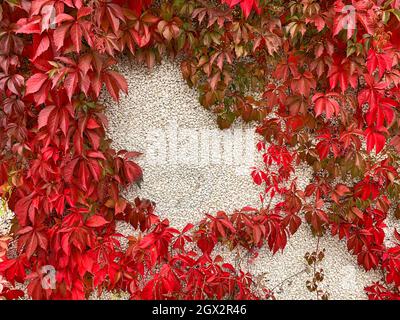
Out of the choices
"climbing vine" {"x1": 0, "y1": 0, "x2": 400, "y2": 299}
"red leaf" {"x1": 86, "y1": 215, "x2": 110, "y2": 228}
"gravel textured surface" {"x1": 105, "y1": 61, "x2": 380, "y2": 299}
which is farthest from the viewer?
"gravel textured surface" {"x1": 105, "y1": 61, "x2": 380, "y2": 299}

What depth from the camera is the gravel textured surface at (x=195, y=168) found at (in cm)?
215

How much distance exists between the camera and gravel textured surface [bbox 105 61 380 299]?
7.06ft

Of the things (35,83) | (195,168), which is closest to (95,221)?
(195,168)

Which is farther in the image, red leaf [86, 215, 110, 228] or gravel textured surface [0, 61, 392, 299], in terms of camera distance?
gravel textured surface [0, 61, 392, 299]

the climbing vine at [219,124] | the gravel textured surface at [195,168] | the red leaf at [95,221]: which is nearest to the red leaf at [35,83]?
the climbing vine at [219,124]

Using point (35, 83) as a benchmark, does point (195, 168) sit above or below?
below

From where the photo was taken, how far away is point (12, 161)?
1.99 m

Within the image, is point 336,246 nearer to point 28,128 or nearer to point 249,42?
point 249,42

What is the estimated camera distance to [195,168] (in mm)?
2215

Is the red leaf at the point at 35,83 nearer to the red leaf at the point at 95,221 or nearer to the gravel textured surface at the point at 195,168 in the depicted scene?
the gravel textured surface at the point at 195,168

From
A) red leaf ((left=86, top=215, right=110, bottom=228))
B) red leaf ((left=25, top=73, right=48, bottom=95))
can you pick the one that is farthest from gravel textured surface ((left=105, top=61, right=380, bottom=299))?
red leaf ((left=25, top=73, right=48, bottom=95))

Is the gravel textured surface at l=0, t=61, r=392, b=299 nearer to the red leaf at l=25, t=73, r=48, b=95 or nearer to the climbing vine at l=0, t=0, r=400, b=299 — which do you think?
the climbing vine at l=0, t=0, r=400, b=299

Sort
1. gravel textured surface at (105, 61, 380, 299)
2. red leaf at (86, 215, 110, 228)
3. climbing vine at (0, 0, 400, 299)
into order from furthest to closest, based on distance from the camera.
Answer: gravel textured surface at (105, 61, 380, 299), red leaf at (86, 215, 110, 228), climbing vine at (0, 0, 400, 299)

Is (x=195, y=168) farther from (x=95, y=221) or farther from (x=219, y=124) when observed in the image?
(x=95, y=221)
